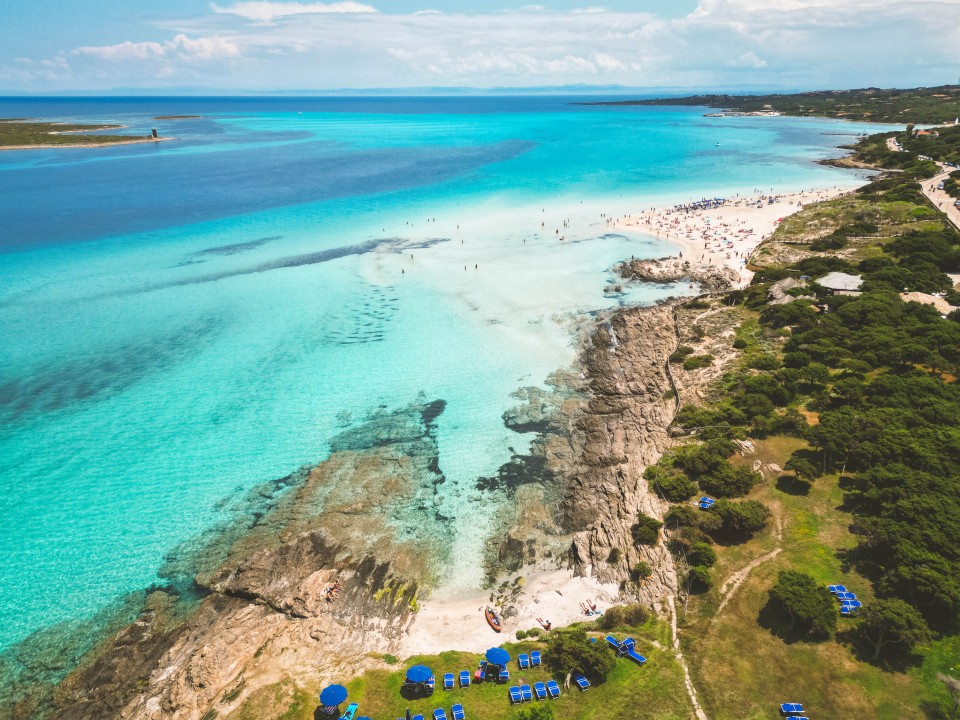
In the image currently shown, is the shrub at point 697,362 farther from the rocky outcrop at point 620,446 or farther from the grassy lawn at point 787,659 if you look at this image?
the grassy lawn at point 787,659

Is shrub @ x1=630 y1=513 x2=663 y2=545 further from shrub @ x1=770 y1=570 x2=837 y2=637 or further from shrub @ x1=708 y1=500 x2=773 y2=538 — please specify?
shrub @ x1=770 y1=570 x2=837 y2=637

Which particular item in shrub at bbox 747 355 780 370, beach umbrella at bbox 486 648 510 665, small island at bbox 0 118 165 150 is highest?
small island at bbox 0 118 165 150

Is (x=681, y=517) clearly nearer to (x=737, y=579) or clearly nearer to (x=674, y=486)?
(x=674, y=486)

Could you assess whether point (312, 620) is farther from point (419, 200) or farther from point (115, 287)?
point (419, 200)

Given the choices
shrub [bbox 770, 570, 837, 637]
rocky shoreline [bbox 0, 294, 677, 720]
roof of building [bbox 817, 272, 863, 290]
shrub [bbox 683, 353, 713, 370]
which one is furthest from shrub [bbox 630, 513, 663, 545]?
roof of building [bbox 817, 272, 863, 290]

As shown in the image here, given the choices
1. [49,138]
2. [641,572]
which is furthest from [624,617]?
[49,138]

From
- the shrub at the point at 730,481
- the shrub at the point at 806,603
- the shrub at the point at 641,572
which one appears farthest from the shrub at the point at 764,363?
the shrub at the point at 641,572

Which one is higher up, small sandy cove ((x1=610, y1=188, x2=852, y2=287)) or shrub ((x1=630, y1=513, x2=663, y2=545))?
small sandy cove ((x1=610, y1=188, x2=852, y2=287))
